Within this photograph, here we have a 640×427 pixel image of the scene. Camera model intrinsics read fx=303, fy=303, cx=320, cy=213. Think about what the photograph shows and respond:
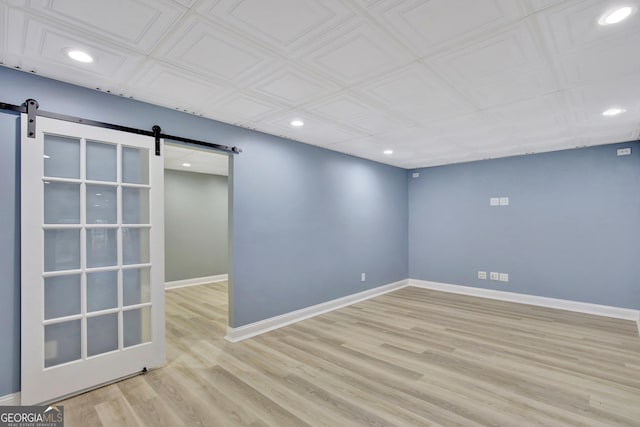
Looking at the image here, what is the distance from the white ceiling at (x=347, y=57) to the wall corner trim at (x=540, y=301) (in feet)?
8.92

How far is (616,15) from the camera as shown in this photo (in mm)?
1695

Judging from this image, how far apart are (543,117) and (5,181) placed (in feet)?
16.4

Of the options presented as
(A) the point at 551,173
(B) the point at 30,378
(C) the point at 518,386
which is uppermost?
(A) the point at 551,173

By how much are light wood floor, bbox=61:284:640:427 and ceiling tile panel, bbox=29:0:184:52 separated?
2593 millimetres

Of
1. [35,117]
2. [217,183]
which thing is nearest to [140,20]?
[35,117]

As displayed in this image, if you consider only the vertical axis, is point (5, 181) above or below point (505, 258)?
above

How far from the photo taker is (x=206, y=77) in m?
2.45

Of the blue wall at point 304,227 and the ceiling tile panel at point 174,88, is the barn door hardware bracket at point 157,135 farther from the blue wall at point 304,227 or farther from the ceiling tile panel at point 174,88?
Result: the blue wall at point 304,227

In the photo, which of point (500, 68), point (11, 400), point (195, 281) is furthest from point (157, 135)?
point (195, 281)

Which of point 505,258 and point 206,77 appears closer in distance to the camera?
point 206,77

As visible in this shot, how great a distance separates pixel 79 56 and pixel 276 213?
2.48 m

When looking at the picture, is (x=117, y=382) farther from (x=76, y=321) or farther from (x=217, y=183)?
(x=217, y=183)

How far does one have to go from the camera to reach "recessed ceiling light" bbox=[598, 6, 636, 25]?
165 cm

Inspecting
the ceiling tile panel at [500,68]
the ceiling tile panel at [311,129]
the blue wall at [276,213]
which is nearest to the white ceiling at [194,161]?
the blue wall at [276,213]
